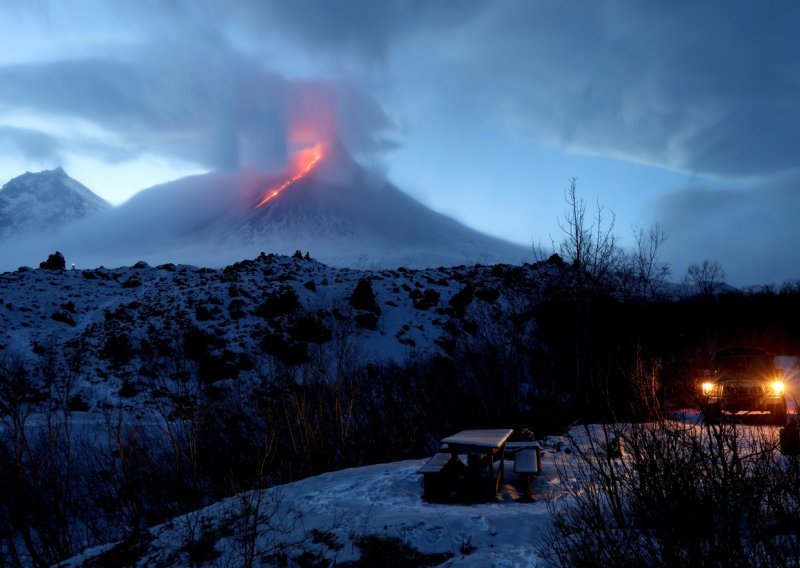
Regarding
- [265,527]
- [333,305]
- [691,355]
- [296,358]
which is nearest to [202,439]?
[296,358]

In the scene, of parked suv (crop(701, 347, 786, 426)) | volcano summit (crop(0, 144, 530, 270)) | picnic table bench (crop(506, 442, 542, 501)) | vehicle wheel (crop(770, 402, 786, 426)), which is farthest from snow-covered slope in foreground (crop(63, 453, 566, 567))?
volcano summit (crop(0, 144, 530, 270))

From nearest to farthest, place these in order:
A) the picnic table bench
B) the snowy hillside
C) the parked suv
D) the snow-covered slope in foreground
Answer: the snow-covered slope in foreground
the picnic table bench
the parked suv
the snowy hillside

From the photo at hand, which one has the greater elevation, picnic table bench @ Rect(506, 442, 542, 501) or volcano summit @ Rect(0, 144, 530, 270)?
volcano summit @ Rect(0, 144, 530, 270)

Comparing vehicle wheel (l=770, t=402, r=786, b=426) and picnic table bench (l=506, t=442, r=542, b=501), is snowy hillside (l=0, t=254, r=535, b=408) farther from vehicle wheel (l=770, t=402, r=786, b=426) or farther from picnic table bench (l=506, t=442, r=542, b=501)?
vehicle wheel (l=770, t=402, r=786, b=426)

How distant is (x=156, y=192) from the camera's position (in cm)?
15962

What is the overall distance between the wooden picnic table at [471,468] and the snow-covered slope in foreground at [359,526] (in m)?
0.27

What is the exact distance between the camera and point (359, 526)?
6055 millimetres

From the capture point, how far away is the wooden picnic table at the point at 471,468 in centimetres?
701

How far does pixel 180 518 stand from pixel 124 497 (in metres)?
5.42

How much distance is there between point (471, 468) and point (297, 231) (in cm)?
7767

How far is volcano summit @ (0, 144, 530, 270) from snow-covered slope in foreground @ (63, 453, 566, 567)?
172 feet

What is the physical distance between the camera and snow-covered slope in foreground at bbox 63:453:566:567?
5422 mm

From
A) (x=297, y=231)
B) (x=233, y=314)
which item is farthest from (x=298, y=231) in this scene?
(x=233, y=314)

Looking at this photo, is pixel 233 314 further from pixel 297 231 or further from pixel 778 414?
pixel 297 231
